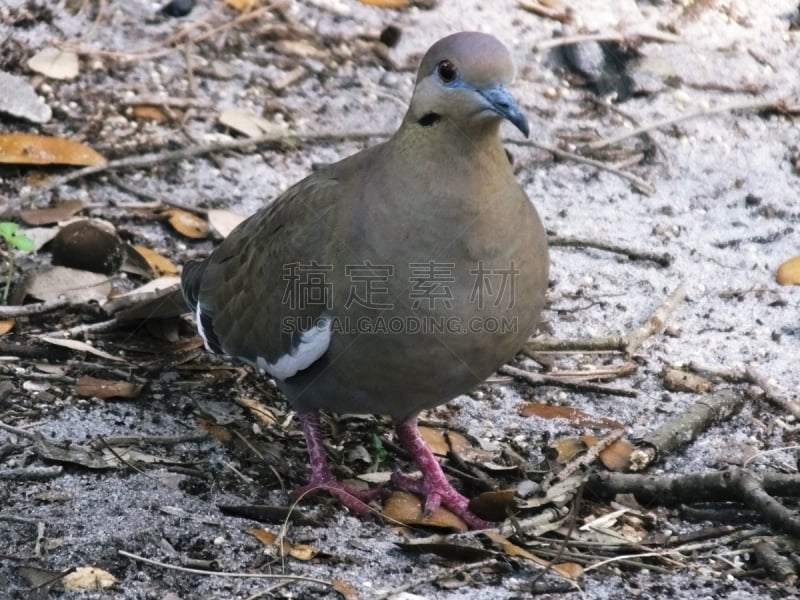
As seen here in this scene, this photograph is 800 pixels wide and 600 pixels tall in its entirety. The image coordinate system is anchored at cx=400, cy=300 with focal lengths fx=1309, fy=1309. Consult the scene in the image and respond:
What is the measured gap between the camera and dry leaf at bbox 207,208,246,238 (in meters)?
5.16

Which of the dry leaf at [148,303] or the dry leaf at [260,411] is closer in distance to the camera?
the dry leaf at [260,411]

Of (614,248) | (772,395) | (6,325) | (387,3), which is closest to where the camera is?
(772,395)

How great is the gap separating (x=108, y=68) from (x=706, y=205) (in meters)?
2.75

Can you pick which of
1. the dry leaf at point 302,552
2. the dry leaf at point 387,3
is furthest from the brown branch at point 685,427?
the dry leaf at point 387,3

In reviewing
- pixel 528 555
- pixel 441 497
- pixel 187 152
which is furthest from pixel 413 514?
pixel 187 152

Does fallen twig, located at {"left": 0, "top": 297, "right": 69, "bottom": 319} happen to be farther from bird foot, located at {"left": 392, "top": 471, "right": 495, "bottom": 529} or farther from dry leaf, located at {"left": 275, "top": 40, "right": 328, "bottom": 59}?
dry leaf, located at {"left": 275, "top": 40, "right": 328, "bottom": 59}

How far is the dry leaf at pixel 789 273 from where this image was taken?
16.6 feet

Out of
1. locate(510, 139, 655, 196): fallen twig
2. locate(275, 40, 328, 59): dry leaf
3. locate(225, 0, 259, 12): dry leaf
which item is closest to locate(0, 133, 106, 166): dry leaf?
locate(275, 40, 328, 59): dry leaf

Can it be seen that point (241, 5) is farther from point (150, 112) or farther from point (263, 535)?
point (263, 535)

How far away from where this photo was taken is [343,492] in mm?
3869

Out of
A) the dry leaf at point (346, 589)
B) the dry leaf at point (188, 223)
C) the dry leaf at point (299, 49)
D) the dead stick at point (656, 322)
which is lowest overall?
the dry leaf at point (346, 589)

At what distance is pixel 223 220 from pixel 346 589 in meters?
2.30

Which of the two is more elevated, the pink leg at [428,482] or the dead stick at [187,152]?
the dead stick at [187,152]

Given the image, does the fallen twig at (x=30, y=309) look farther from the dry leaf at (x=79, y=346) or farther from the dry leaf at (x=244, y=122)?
the dry leaf at (x=244, y=122)
